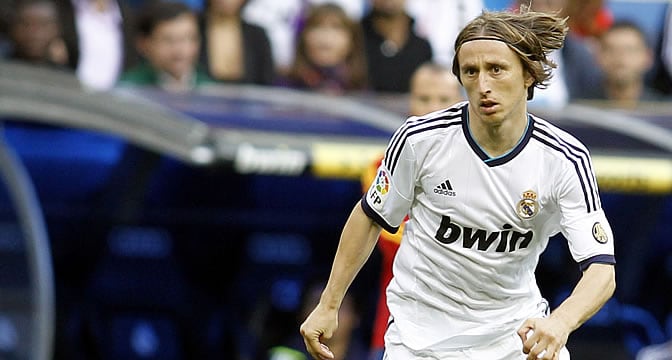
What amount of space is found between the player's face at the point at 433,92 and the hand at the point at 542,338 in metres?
2.58

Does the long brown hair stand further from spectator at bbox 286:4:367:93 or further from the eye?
spectator at bbox 286:4:367:93

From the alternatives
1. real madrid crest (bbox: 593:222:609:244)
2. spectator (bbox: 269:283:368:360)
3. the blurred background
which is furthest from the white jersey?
spectator (bbox: 269:283:368:360)

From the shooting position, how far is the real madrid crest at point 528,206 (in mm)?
4445

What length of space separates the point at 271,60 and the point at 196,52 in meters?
0.54

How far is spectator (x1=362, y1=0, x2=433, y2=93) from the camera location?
9.97m

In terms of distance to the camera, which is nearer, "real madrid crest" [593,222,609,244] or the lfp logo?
"real madrid crest" [593,222,609,244]

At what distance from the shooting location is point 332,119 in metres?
8.87

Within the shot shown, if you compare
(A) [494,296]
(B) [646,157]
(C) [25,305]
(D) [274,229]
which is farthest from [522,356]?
(D) [274,229]

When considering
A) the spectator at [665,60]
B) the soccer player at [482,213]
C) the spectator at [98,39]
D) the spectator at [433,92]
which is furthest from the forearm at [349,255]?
the spectator at [665,60]

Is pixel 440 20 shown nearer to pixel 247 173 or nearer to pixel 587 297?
pixel 247 173

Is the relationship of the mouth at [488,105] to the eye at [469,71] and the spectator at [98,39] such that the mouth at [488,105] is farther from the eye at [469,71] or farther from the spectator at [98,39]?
the spectator at [98,39]

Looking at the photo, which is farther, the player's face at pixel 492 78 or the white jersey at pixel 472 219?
the white jersey at pixel 472 219

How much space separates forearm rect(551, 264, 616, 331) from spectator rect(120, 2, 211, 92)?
5.31 m

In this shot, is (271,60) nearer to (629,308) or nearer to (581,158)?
(629,308)
